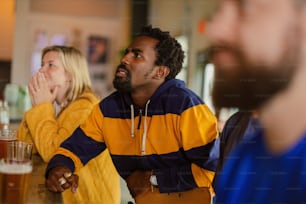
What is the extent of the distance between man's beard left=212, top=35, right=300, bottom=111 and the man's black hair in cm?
18

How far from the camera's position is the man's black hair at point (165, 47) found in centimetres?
56

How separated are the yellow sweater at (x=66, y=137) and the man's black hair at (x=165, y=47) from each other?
23 centimetres

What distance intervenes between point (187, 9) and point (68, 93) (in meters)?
0.27

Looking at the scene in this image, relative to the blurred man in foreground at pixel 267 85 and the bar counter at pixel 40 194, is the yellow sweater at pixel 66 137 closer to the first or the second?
the bar counter at pixel 40 194

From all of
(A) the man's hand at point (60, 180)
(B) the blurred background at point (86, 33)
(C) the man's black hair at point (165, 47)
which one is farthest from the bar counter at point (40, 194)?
(C) the man's black hair at point (165, 47)

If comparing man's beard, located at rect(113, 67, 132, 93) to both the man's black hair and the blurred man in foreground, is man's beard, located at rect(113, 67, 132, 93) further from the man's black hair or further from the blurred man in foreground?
the blurred man in foreground

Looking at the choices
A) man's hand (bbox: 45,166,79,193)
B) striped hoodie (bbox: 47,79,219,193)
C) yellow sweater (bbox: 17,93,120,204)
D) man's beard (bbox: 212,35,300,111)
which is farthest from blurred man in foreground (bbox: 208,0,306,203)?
yellow sweater (bbox: 17,93,120,204)

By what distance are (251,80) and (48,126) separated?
433 millimetres

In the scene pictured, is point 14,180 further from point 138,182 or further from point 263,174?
point 263,174

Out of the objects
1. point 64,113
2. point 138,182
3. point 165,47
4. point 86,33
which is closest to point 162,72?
point 165,47

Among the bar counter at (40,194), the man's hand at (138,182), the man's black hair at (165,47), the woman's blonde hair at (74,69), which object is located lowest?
the bar counter at (40,194)

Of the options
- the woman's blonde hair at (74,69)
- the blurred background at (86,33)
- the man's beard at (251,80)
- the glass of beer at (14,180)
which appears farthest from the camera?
the woman's blonde hair at (74,69)

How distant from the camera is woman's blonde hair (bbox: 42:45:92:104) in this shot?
30.4 inches

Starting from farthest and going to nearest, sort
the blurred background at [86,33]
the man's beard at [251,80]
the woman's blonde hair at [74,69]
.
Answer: the woman's blonde hair at [74,69] → the blurred background at [86,33] → the man's beard at [251,80]
